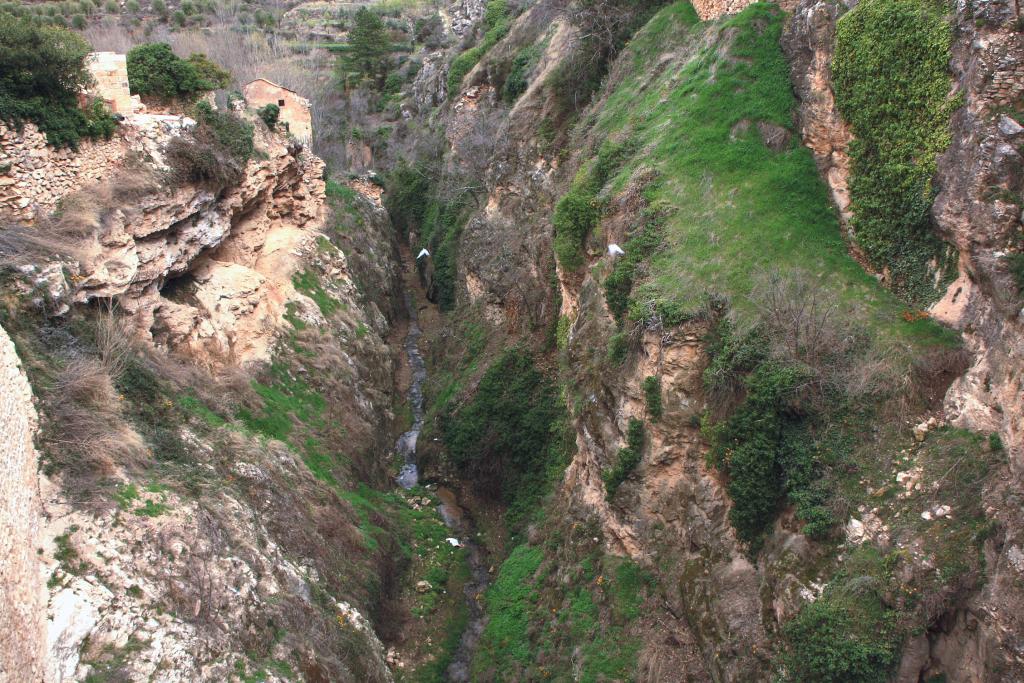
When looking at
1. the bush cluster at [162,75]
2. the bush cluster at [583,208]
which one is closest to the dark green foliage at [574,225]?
the bush cluster at [583,208]

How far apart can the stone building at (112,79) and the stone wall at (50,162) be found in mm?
525

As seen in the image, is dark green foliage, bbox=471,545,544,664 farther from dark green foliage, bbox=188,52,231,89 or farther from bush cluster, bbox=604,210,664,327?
dark green foliage, bbox=188,52,231,89

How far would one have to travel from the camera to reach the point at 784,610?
44.7 ft

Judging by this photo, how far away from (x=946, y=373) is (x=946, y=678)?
5281mm

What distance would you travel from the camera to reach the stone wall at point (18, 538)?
35.7 feet

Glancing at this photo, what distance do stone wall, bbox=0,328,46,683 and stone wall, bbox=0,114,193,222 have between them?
6968 mm

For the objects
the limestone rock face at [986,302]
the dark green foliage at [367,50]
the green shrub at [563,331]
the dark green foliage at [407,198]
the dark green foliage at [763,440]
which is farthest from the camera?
the dark green foliage at [367,50]

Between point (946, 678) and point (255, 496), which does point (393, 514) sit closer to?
point (255, 496)

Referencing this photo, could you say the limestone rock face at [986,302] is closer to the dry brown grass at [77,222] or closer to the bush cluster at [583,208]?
the bush cluster at [583,208]

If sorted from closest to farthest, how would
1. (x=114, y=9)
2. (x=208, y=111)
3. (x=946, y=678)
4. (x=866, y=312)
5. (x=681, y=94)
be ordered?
(x=946, y=678) → (x=866, y=312) → (x=681, y=94) → (x=208, y=111) → (x=114, y=9)

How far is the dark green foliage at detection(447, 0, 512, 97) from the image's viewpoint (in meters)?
41.4

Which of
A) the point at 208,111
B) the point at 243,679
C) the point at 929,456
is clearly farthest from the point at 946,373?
the point at 208,111

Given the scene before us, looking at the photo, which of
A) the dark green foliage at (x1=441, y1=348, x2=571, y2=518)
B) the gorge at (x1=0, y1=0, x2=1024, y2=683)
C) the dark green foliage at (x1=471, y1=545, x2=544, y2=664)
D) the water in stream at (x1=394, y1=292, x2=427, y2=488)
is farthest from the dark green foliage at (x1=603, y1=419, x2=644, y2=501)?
the water in stream at (x1=394, y1=292, x2=427, y2=488)

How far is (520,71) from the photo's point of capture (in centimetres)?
3494
